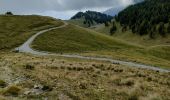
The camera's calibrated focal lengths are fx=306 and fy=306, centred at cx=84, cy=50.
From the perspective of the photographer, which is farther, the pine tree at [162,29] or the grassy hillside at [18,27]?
the pine tree at [162,29]

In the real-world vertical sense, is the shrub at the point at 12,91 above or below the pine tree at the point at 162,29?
above

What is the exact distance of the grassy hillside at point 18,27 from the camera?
93575 mm

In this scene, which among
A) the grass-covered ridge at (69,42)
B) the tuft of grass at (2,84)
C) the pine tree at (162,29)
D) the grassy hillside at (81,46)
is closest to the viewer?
the tuft of grass at (2,84)

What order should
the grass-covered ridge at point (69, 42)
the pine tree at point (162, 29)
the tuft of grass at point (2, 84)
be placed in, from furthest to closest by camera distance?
the pine tree at point (162, 29) → the grass-covered ridge at point (69, 42) → the tuft of grass at point (2, 84)

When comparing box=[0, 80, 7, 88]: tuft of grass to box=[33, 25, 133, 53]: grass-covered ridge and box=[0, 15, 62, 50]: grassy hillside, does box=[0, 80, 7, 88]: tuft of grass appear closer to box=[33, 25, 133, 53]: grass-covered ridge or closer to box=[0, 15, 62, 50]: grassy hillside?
box=[33, 25, 133, 53]: grass-covered ridge

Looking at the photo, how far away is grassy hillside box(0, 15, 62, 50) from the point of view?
93.6 meters

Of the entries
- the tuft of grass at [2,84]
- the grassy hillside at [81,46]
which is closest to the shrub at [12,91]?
the tuft of grass at [2,84]

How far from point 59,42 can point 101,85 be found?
74468 millimetres

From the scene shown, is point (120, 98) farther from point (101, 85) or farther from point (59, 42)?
point (59, 42)

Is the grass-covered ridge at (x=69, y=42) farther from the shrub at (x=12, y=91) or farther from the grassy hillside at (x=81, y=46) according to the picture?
the shrub at (x=12, y=91)

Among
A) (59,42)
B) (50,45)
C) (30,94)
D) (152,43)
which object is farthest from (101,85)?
(152,43)

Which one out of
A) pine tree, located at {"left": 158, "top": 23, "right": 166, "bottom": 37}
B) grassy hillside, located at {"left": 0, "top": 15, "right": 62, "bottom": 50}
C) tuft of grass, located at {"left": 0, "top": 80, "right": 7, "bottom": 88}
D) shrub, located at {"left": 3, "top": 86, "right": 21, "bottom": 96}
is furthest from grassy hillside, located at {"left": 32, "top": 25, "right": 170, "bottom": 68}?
pine tree, located at {"left": 158, "top": 23, "right": 166, "bottom": 37}

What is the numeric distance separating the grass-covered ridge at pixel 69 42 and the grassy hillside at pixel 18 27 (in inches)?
276

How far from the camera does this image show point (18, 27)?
121125 mm
